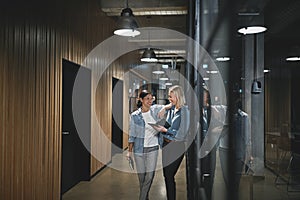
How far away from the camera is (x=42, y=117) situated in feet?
11.2

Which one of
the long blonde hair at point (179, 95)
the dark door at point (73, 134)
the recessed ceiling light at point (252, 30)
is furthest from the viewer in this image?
the dark door at point (73, 134)

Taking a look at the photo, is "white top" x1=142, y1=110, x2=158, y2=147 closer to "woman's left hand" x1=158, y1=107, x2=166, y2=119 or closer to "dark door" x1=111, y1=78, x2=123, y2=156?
"woman's left hand" x1=158, y1=107, x2=166, y2=119

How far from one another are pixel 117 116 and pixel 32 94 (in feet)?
15.1

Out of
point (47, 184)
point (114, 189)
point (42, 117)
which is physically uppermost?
point (42, 117)

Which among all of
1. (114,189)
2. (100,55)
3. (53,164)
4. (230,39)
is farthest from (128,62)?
(230,39)

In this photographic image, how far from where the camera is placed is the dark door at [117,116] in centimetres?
730

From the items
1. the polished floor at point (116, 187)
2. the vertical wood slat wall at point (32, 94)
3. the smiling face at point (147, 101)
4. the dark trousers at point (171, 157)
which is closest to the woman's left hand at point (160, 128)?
the dark trousers at point (171, 157)

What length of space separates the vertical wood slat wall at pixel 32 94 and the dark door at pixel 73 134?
1.78 ft

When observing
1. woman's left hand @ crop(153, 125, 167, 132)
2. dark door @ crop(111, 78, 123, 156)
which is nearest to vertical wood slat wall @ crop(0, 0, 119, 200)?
woman's left hand @ crop(153, 125, 167, 132)

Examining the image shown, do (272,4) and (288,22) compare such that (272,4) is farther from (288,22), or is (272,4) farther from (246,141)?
(246,141)

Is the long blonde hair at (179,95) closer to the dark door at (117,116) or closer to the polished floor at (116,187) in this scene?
the polished floor at (116,187)

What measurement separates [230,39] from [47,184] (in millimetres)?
3358

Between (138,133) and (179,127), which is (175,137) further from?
(138,133)

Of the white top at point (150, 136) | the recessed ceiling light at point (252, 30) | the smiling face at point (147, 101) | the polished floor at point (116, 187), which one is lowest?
the polished floor at point (116, 187)
